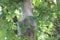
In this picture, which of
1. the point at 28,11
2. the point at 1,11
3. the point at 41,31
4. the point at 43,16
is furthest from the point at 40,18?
the point at 1,11

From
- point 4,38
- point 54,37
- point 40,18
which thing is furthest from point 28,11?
point 54,37

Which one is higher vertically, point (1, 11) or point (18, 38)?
point (1, 11)

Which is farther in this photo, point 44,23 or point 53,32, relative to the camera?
point 53,32

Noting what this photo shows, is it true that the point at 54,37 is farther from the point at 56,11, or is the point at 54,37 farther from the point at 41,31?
the point at 56,11

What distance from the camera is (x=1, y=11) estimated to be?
7.18 feet

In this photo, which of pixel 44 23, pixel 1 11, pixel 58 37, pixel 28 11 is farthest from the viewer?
pixel 58 37

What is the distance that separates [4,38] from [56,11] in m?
0.77

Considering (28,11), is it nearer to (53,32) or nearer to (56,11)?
(56,11)

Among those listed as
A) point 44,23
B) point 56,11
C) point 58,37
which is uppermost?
point 56,11

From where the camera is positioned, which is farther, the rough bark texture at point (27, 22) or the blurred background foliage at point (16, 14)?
the blurred background foliage at point (16, 14)

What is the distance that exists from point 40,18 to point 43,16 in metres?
0.05

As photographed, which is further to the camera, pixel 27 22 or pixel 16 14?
pixel 16 14

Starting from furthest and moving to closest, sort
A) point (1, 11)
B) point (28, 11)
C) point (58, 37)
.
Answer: point (58, 37), point (1, 11), point (28, 11)

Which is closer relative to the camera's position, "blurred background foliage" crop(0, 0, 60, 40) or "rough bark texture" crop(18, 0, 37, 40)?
"rough bark texture" crop(18, 0, 37, 40)
